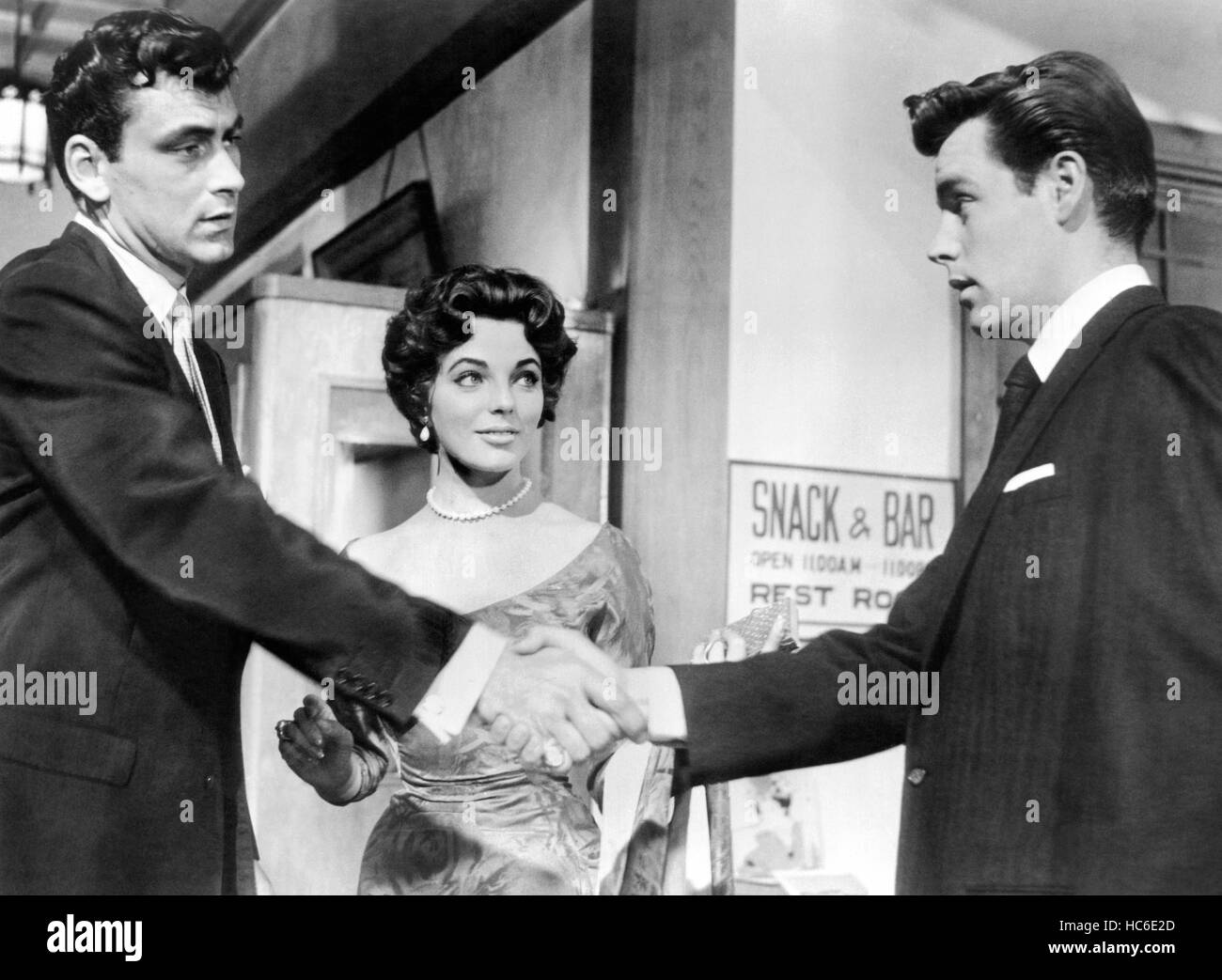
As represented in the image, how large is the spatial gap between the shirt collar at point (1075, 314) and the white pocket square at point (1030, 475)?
0.42 feet

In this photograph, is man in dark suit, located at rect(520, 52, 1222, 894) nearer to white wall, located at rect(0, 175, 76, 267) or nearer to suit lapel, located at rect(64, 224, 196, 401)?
suit lapel, located at rect(64, 224, 196, 401)

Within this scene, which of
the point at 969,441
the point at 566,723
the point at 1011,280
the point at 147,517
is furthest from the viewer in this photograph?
the point at 969,441

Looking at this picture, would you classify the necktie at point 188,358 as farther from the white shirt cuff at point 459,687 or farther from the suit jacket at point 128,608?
the white shirt cuff at point 459,687

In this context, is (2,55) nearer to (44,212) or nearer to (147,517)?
(44,212)

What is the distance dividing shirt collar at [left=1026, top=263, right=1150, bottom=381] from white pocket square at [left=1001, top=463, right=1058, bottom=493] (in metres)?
0.13

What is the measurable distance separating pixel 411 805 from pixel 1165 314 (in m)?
1.14

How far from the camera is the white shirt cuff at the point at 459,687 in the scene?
1868 mm

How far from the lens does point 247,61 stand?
6.70 ft

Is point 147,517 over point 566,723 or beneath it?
over

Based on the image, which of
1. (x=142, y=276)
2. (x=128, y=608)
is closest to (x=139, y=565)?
(x=128, y=608)

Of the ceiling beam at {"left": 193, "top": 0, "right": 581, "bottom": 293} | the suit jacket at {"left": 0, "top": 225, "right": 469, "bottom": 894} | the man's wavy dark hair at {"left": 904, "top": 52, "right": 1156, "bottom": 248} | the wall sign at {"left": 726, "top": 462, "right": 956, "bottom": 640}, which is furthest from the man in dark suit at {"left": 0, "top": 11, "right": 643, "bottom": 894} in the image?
the man's wavy dark hair at {"left": 904, "top": 52, "right": 1156, "bottom": 248}

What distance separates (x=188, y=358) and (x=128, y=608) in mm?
312

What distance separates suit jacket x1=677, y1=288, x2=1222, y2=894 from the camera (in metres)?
1.89
